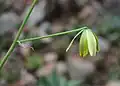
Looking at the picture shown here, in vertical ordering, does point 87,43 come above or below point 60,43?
above

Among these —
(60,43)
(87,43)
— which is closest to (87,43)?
(87,43)

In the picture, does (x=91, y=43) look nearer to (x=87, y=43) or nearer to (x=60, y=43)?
(x=87, y=43)

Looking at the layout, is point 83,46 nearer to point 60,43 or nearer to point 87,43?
point 87,43

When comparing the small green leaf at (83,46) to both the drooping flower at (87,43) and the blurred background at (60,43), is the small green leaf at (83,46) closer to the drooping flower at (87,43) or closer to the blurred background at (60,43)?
the drooping flower at (87,43)

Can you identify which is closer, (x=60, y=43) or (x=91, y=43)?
(x=91, y=43)

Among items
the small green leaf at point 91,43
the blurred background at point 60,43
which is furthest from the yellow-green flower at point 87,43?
the blurred background at point 60,43

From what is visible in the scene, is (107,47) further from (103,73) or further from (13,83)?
(13,83)

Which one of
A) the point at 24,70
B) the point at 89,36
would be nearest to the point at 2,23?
the point at 24,70

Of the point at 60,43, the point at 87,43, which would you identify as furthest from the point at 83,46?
the point at 60,43
